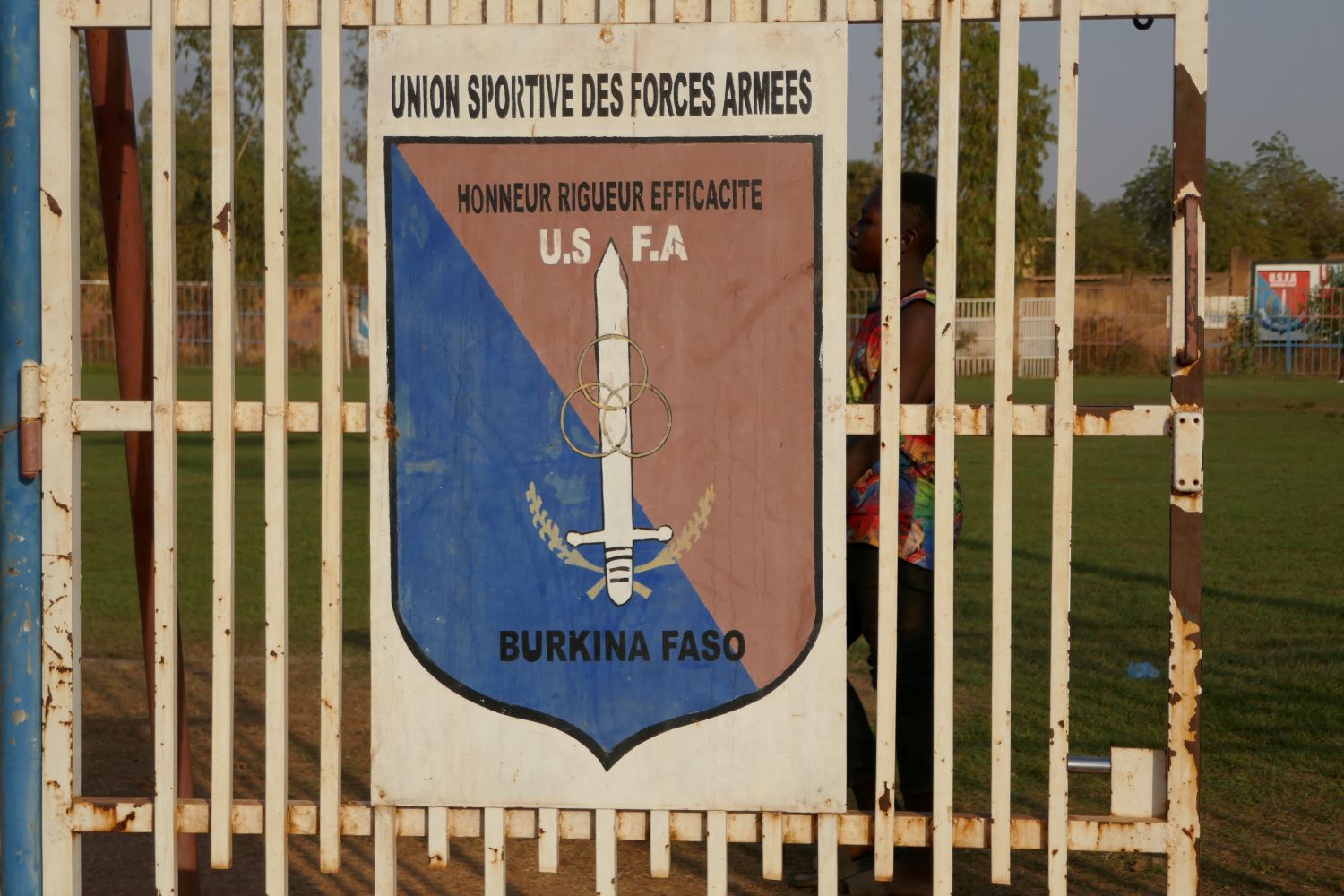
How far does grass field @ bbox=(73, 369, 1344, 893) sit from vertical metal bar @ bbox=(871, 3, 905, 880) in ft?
4.70

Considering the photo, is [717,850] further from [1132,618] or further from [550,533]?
[1132,618]

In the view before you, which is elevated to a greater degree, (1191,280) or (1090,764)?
(1191,280)

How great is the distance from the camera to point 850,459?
153 inches

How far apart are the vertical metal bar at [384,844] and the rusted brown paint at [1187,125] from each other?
2192 millimetres

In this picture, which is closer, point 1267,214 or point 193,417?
point 193,417

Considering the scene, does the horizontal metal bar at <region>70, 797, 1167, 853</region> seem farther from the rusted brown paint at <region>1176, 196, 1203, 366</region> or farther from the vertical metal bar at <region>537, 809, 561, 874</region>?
the rusted brown paint at <region>1176, 196, 1203, 366</region>

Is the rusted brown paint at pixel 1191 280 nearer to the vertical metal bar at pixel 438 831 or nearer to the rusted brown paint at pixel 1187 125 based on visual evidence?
the rusted brown paint at pixel 1187 125

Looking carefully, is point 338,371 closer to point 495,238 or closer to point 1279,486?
point 495,238

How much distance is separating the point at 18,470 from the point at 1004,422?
87.0 inches

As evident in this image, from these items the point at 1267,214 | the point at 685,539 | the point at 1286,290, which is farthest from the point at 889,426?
the point at 1267,214

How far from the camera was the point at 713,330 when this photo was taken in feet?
11.2

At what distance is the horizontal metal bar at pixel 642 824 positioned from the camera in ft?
11.1

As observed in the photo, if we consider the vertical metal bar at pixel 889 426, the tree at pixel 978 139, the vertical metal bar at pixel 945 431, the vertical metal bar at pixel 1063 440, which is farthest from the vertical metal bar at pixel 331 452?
the tree at pixel 978 139

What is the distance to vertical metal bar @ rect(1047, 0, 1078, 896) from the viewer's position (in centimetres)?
328
